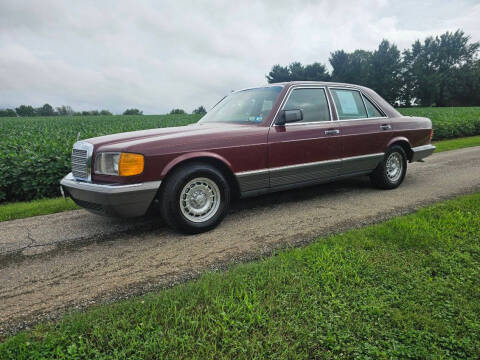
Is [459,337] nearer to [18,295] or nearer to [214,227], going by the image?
[214,227]

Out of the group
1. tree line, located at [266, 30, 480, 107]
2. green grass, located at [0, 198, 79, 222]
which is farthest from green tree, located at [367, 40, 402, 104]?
green grass, located at [0, 198, 79, 222]

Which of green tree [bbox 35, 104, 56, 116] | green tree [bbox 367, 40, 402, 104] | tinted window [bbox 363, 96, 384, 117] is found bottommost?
tinted window [bbox 363, 96, 384, 117]

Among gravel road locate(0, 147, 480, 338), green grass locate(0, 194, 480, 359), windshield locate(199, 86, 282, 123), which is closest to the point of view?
green grass locate(0, 194, 480, 359)

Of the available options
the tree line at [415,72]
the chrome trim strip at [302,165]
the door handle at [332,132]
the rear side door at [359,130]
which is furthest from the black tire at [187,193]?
the tree line at [415,72]

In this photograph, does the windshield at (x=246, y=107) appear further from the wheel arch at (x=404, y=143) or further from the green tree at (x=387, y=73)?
the green tree at (x=387, y=73)

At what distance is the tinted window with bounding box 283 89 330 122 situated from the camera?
14.7ft

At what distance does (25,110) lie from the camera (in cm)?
6894

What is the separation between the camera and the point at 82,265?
119 inches

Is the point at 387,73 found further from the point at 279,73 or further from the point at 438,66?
the point at 279,73

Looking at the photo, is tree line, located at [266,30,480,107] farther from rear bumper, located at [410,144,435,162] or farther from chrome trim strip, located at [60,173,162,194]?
chrome trim strip, located at [60,173,162,194]

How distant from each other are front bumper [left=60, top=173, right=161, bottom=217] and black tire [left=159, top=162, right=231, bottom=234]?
0.15 metres

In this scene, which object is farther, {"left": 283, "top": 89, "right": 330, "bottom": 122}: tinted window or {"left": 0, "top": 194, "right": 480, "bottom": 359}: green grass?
{"left": 283, "top": 89, "right": 330, "bottom": 122}: tinted window

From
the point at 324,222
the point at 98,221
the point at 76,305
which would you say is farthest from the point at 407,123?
the point at 76,305

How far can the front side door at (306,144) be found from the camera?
420 cm
